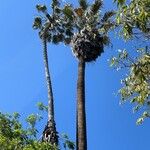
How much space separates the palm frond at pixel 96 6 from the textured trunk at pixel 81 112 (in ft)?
14.8

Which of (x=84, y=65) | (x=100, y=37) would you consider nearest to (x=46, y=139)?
(x=84, y=65)

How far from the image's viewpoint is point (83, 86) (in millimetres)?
33969

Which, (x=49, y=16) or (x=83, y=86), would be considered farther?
(x=49, y=16)

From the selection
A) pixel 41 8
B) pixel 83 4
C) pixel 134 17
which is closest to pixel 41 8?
pixel 41 8

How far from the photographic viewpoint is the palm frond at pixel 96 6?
3822cm

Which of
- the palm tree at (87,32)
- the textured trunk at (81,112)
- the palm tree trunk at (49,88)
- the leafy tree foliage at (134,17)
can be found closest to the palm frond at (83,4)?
the palm tree at (87,32)

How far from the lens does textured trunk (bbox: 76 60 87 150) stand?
30.5 meters

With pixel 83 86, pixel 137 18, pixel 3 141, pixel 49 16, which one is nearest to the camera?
pixel 137 18

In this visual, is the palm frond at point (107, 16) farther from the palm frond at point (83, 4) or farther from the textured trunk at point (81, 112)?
the textured trunk at point (81, 112)

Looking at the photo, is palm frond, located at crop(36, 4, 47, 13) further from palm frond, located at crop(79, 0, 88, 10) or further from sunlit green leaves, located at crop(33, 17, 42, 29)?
palm frond, located at crop(79, 0, 88, 10)

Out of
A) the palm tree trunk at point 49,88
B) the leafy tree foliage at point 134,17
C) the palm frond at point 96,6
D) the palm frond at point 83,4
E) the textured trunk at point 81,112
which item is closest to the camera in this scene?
the leafy tree foliage at point 134,17

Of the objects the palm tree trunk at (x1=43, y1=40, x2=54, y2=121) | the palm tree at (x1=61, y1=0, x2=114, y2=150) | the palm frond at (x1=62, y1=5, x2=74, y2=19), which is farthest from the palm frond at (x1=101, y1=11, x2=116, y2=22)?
the palm tree trunk at (x1=43, y1=40, x2=54, y2=121)

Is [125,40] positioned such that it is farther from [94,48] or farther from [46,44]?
[46,44]

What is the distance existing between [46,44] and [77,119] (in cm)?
1306
